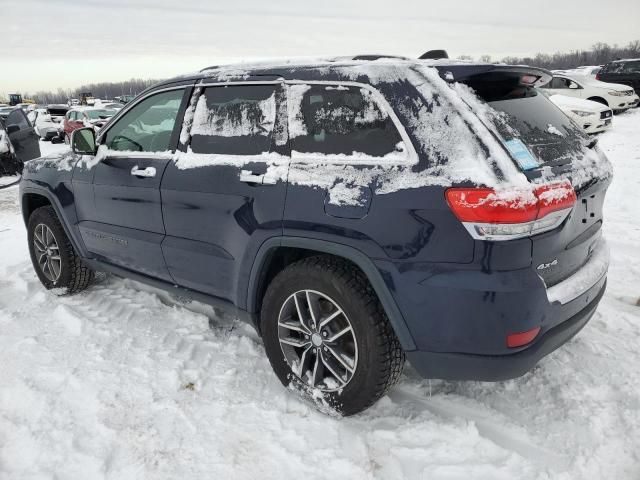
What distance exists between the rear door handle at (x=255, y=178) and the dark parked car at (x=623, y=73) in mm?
19777

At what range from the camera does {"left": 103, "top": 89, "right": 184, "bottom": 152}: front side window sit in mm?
3354

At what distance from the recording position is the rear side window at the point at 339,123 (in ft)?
7.77

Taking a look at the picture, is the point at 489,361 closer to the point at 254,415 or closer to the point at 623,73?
the point at 254,415

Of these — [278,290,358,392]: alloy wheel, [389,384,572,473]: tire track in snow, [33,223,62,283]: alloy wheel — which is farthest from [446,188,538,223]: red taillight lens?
[33,223,62,283]: alloy wheel

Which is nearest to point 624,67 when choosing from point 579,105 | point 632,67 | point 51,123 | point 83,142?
point 632,67

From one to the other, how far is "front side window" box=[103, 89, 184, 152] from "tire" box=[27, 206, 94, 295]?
1.04 metres

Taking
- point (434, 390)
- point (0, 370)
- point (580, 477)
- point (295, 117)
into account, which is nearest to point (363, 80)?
point (295, 117)

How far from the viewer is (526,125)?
243 centimetres

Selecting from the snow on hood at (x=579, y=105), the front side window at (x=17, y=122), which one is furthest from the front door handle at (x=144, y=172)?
the snow on hood at (x=579, y=105)

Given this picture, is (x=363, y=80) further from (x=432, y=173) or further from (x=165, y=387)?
(x=165, y=387)

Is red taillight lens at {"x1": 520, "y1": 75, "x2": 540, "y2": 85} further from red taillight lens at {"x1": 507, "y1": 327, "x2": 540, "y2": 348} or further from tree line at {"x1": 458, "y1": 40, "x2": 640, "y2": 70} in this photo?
tree line at {"x1": 458, "y1": 40, "x2": 640, "y2": 70}

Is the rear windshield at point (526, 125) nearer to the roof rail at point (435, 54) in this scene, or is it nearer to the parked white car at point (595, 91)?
the roof rail at point (435, 54)

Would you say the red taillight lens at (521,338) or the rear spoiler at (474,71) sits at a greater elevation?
the rear spoiler at (474,71)

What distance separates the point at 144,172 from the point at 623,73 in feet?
67.3
